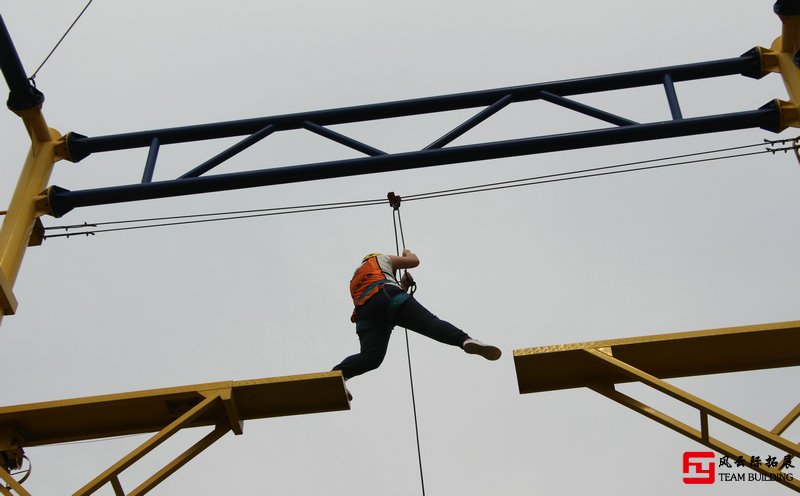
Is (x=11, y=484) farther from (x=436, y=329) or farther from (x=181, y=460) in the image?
(x=436, y=329)

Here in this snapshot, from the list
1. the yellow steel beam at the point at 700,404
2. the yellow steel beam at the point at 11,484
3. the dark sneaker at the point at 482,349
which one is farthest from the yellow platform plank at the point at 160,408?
the yellow steel beam at the point at 700,404

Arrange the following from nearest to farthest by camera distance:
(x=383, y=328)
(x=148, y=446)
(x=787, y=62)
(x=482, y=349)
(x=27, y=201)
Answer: (x=148, y=446)
(x=482, y=349)
(x=27, y=201)
(x=787, y=62)
(x=383, y=328)

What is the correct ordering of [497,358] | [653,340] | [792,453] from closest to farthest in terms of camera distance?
[792,453]
[653,340]
[497,358]

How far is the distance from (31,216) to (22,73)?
3.68 ft

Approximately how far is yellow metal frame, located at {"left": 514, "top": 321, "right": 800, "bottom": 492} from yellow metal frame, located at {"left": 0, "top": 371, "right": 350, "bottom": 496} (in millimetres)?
1342

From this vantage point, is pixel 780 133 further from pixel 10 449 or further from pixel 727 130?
pixel 10 449

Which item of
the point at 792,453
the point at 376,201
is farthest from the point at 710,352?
the point at 376,201

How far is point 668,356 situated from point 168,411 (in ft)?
10.6

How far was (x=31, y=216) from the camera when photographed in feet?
27.8

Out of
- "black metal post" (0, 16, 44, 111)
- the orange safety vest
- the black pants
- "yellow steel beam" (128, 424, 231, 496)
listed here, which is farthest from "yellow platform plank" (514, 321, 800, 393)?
"black metal post" (0, 16, 44, 111)

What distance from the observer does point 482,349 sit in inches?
319

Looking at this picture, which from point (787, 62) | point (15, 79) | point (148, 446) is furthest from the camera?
point (787, 62)

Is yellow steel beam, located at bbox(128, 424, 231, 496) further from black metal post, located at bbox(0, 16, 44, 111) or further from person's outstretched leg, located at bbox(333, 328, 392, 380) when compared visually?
black metal post, located at bbox(0, 16, 44, 111)

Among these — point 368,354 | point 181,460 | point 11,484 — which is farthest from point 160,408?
point 368,354
